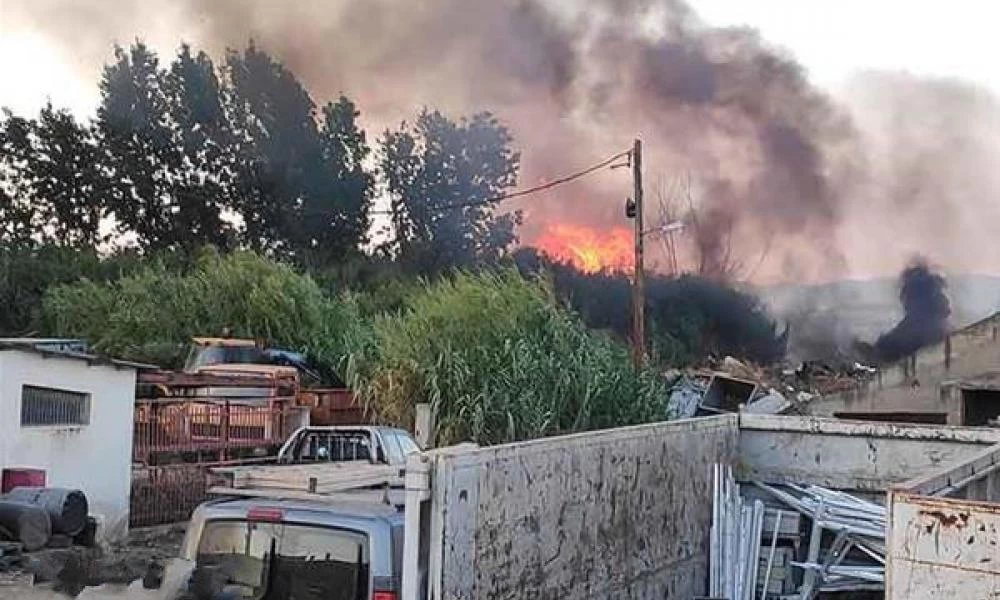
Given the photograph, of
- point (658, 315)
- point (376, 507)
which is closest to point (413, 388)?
point (376, 507)

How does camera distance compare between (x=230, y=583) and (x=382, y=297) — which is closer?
(x=230, y=583)

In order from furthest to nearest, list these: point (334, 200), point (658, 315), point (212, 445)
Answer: point (334, 200)
point (658, 315)
point (212, 445)

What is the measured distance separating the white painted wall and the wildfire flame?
25.4 meters

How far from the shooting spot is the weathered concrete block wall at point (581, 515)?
5500mm

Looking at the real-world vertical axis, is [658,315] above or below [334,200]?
below

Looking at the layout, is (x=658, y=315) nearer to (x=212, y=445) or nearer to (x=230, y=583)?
(x=212, y=445)

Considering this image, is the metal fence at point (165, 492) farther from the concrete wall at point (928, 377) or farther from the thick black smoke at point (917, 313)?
the thick black smoke at point (917, 313)

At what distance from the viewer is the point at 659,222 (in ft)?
131

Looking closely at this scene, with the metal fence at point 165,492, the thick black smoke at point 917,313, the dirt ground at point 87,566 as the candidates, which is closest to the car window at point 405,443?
the dirt ground at point 87,566

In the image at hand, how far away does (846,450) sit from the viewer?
29.8 ft

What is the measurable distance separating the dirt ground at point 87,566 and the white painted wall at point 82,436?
1.46ft

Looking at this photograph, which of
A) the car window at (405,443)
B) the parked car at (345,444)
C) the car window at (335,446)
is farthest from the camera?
the car window at (405,443)

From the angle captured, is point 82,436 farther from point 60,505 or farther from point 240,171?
point 240,171

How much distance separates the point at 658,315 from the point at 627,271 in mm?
1845
